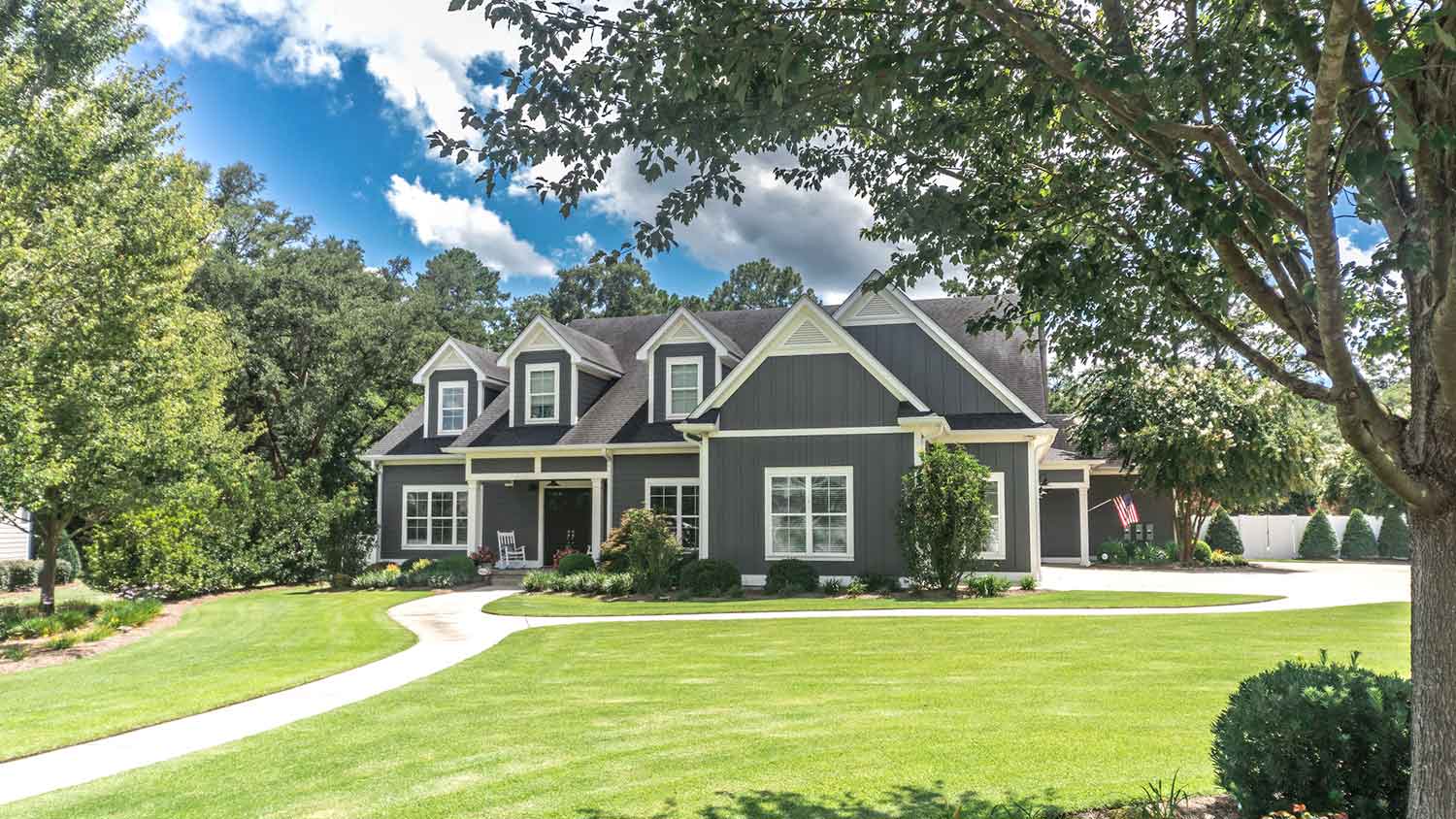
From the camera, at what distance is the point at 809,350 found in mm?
19375

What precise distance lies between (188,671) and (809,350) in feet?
41.5

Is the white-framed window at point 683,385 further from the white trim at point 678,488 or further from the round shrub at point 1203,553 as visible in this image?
the round shrub at point 1203,553

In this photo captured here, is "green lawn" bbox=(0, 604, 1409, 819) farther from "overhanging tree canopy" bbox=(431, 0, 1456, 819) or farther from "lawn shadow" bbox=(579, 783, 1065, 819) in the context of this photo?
"overhanging tree canopy" bbox=(431, 0, 1456, 819)

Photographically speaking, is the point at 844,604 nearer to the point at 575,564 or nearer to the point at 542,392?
the point at 575,564

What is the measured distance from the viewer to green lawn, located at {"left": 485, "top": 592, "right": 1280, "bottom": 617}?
15867mm

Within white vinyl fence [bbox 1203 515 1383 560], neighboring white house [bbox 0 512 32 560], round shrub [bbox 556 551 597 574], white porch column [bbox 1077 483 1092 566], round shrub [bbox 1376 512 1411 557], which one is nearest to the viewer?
round shrub [bbox 556 551 597 574]

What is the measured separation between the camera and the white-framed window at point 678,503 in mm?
22125

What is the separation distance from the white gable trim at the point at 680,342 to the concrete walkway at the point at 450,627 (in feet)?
23.0

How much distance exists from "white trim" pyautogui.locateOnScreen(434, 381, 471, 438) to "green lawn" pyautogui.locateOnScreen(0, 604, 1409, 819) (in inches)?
603

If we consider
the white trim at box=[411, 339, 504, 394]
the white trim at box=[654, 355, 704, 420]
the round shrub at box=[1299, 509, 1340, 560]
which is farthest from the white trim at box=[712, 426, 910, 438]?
the round shrub at box=[1299, 509, 1340, 560]

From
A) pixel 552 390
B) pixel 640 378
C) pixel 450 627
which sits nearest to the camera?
pixel 450 627

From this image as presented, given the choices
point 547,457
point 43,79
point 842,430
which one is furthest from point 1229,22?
point 43,79

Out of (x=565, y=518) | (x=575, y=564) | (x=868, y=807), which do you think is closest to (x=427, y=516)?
(x=565, y=518)

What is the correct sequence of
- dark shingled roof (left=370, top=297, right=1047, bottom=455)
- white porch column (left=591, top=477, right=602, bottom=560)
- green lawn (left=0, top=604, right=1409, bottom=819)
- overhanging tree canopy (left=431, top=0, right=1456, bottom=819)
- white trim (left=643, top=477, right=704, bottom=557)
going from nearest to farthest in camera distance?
overhanging tree canopy (left=431, top=0, right=1456, bottom=819) < green lawn (left=0, top=604, right=1409, bottom=819) < white trim (left=643, top=477, right=704, bottom=557) < dark shingled roof (left=370, top=297, right=1047, bottom=455) < white porch column (left=591, top=477, right=602, bottom=560)
